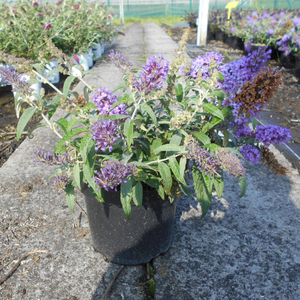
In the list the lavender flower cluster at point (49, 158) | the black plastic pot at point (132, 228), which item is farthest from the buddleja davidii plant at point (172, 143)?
the lavender flower cluster at point (49, 158)

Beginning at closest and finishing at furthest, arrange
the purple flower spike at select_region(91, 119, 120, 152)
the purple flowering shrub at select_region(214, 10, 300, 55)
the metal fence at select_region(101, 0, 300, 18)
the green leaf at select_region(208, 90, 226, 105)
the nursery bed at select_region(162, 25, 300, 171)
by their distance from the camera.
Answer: the purple flower spike at select_region(91, 119, 120, 152) < the green leaf at select_region(208, 90, 226, 105) < the nursery bed at select_region(162, 25, 300, 171) < the purple flowering shrub at select_region(214, 10, 300, 55) < the metal fence at select_region(101, 0, 300, 18)

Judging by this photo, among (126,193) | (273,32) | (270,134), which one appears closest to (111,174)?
(126,193)

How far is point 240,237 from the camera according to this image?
1.87 metres

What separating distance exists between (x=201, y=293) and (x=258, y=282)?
0.33 m

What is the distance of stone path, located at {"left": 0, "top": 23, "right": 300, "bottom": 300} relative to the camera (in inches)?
59.6

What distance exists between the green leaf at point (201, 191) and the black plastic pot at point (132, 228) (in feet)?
0.69

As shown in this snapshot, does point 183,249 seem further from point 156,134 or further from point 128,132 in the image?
point 128,132

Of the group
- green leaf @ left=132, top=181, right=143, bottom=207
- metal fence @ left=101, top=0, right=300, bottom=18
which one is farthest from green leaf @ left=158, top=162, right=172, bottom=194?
metal fence @ left=101, top=0, right=300, bottom=18

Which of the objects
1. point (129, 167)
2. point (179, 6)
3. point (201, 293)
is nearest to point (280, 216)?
point (201, 293)

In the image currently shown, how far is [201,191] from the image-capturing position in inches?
56.4

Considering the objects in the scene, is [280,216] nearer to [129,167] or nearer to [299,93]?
[129,167]

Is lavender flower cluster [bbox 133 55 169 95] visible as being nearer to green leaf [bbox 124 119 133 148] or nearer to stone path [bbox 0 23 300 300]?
green leaf [bbox 124 119 133 148]

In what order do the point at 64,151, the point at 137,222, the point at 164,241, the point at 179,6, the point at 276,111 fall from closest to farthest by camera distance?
the point at 64,151 < the point at 137,222 < the point at 164,241 < the point at 276,111 < the point at 179,6

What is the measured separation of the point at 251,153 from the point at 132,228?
2.85 ft
